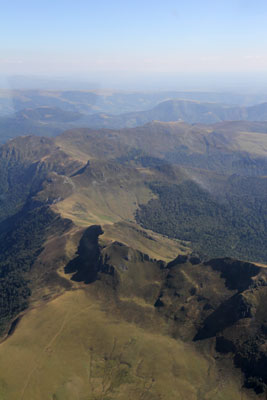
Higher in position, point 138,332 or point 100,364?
point 138,332

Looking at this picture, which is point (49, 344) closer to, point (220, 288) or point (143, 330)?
point (143, 330)

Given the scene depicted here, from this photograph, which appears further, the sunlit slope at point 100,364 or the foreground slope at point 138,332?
the foreground slope at point 138,332

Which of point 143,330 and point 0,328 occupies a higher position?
point 143,330

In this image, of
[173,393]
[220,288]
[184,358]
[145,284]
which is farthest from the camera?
[145,284]

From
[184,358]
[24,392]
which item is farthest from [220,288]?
[24,392]

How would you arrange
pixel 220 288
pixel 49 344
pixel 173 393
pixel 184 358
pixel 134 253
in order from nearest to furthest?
pixel 173 393, pixel 184 358, pixel 49 344, pixel 220 288, pixel 134 253

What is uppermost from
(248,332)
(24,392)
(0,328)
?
(248,332)

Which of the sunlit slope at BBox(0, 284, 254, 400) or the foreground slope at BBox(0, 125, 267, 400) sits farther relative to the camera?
the foreground slope at BBox(0, 125, 267, 400)

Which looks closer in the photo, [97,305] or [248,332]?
[248,332]

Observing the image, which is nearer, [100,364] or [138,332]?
[100,364]
